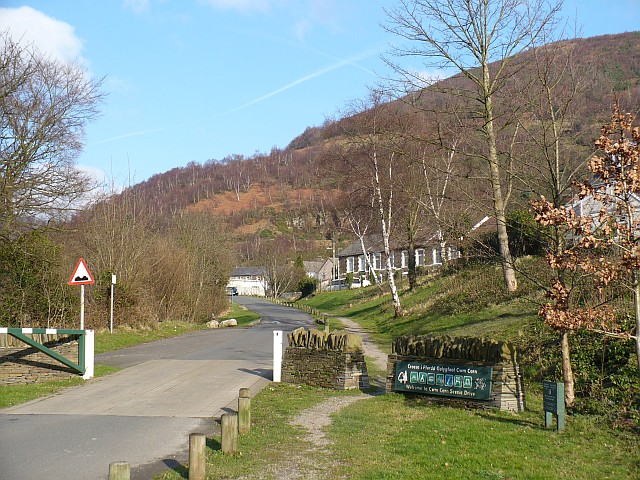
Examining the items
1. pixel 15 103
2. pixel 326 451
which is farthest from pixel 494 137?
pixel 15 103

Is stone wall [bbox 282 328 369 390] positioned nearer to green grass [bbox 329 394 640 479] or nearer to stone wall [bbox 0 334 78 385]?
green grass [bbox 329 394 640 479]

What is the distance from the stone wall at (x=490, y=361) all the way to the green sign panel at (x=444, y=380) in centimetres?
7

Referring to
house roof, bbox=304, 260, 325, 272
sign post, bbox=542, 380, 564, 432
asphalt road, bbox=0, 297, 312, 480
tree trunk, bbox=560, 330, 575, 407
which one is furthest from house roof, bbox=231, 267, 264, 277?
sign post, bbox=542, 380, 564, 432

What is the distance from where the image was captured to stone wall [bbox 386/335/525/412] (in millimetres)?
10734

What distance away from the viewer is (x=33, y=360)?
50.8 ft

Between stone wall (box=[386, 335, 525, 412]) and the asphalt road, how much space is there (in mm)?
3776

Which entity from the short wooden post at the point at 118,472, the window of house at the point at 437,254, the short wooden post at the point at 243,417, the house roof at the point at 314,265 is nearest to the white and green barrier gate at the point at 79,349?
the short wooden post at the point at 243,417

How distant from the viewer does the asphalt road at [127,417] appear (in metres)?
8.12

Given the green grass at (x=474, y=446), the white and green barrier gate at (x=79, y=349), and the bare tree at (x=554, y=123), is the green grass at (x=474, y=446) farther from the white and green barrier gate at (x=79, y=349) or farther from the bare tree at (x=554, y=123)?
the white and green barrier gate at (x=79, y=349)

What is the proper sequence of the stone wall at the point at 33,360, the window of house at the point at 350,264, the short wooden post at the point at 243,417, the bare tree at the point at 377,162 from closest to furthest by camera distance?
the short wooden post at the point at 243,417, the stone wall at the point at 33,360, the bare tree at the point at 377,162, the window of house at the point at 350,264

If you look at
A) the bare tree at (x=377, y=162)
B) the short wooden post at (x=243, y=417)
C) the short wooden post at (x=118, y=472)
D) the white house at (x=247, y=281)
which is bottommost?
the short wooden post at (x=243, y=417)

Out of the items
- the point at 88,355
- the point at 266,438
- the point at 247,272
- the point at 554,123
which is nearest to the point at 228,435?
the point at 266,438

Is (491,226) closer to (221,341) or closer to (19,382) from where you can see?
(221,341)

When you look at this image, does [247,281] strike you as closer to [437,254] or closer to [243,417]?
[437,254]
